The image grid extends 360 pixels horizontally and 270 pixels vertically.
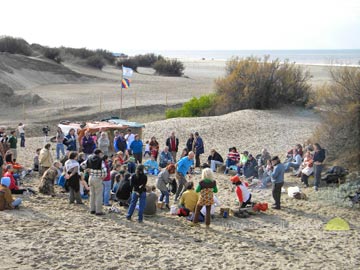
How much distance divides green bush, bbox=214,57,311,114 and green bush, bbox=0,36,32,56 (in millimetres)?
38010

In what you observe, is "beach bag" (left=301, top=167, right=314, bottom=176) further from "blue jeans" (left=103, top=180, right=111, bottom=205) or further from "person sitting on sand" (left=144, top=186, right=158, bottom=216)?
"blue jeans" (left=103, top=180, right=111, bottom=205)

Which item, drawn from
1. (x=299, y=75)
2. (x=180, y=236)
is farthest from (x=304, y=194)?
(x=299, y=75)

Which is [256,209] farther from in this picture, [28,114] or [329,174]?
[28,114]

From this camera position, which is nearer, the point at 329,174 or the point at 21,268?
the point at 21,268

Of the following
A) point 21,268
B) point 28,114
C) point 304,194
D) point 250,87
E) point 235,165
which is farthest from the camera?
point 28,114

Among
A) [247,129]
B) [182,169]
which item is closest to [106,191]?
[182,169]

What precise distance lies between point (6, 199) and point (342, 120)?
10.9m

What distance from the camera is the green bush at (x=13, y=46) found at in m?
62.3

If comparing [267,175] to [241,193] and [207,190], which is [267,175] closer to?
[241,193]

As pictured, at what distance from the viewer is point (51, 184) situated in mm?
13281

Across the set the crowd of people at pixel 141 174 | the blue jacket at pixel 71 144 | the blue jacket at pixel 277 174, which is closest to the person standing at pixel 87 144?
the crowd of people at pixel 141 174

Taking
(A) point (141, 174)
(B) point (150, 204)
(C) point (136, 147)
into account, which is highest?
(A) point (141, 174)

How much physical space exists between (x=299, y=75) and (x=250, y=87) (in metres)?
3.25

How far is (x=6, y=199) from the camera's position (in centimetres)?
1155
